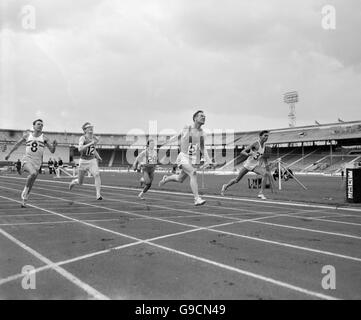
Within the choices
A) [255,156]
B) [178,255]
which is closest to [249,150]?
[255,156]

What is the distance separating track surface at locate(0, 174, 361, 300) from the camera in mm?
3707

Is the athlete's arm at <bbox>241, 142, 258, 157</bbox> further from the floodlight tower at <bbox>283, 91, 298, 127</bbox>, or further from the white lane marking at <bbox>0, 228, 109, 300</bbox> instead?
the floodlight tower at <bbox>283, 91, 298, 127</bbox>

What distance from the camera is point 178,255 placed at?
16.6 feet

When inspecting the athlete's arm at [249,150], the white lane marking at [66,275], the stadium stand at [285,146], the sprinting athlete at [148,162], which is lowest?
the white lane marking at [66,275]

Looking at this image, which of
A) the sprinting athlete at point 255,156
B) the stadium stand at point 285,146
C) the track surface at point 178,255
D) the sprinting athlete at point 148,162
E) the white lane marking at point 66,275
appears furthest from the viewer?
the stadium stand at point 285,146

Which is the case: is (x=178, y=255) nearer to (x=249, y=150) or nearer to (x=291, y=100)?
(x=249, y=150)

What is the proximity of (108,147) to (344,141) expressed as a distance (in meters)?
49.3

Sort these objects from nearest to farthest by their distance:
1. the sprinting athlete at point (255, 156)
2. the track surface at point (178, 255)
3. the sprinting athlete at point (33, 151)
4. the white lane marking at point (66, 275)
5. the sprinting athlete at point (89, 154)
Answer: the white lane marking at point (66, 275) → the track surface at point (178, 255) → the sprinting athlete at point (33, 151) → the sprinting athlete at point (89, 154) → the sprinting athlete at point (255, 156)

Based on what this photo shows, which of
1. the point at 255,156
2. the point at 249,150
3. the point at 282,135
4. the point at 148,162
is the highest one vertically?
the point at 282,135

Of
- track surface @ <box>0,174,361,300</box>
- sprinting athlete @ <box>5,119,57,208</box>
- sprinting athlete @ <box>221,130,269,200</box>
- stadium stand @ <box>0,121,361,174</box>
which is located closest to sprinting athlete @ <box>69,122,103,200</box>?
sprinting athlete @ <box>5,119,57,208</box>

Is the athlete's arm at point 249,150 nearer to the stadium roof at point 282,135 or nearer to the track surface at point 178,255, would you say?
the track surface at point 178,255

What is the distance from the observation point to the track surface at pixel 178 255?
3.71 m

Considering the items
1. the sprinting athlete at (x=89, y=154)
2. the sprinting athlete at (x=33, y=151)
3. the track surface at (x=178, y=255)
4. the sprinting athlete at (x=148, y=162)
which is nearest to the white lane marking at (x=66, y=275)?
the track surface at (x=178, y=255)
